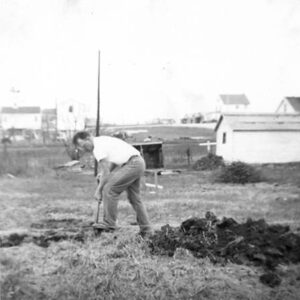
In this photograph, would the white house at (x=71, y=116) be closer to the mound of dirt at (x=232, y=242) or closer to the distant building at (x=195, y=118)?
the distant building at (x=195, y=118)

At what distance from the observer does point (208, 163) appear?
15.4m

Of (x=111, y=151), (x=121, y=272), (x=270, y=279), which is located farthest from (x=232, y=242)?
(x=111, y=151)

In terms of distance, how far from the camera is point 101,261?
3217 millimetres

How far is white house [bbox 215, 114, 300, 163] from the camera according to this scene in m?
14.8

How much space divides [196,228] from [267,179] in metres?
7.61

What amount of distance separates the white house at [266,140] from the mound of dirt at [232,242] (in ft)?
36.2

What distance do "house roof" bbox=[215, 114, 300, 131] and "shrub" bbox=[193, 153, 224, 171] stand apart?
55.6 inches

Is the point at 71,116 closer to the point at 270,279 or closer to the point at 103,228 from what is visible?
the point at 103,228

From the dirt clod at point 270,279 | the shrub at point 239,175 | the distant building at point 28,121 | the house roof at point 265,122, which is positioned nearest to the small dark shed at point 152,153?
the shrub at point 239,175

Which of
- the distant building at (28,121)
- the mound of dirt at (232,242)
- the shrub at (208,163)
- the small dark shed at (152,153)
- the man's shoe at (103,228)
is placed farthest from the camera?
the distant building at (28,121)

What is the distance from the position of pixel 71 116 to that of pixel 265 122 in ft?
31.3

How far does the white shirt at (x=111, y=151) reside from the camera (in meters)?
3.92

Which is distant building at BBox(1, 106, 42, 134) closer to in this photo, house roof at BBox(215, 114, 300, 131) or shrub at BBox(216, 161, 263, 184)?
house roof at BBox(215, 114, 300, 131)

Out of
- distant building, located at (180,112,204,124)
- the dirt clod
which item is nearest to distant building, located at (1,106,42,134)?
distant building, located at (180,112,204,124)
